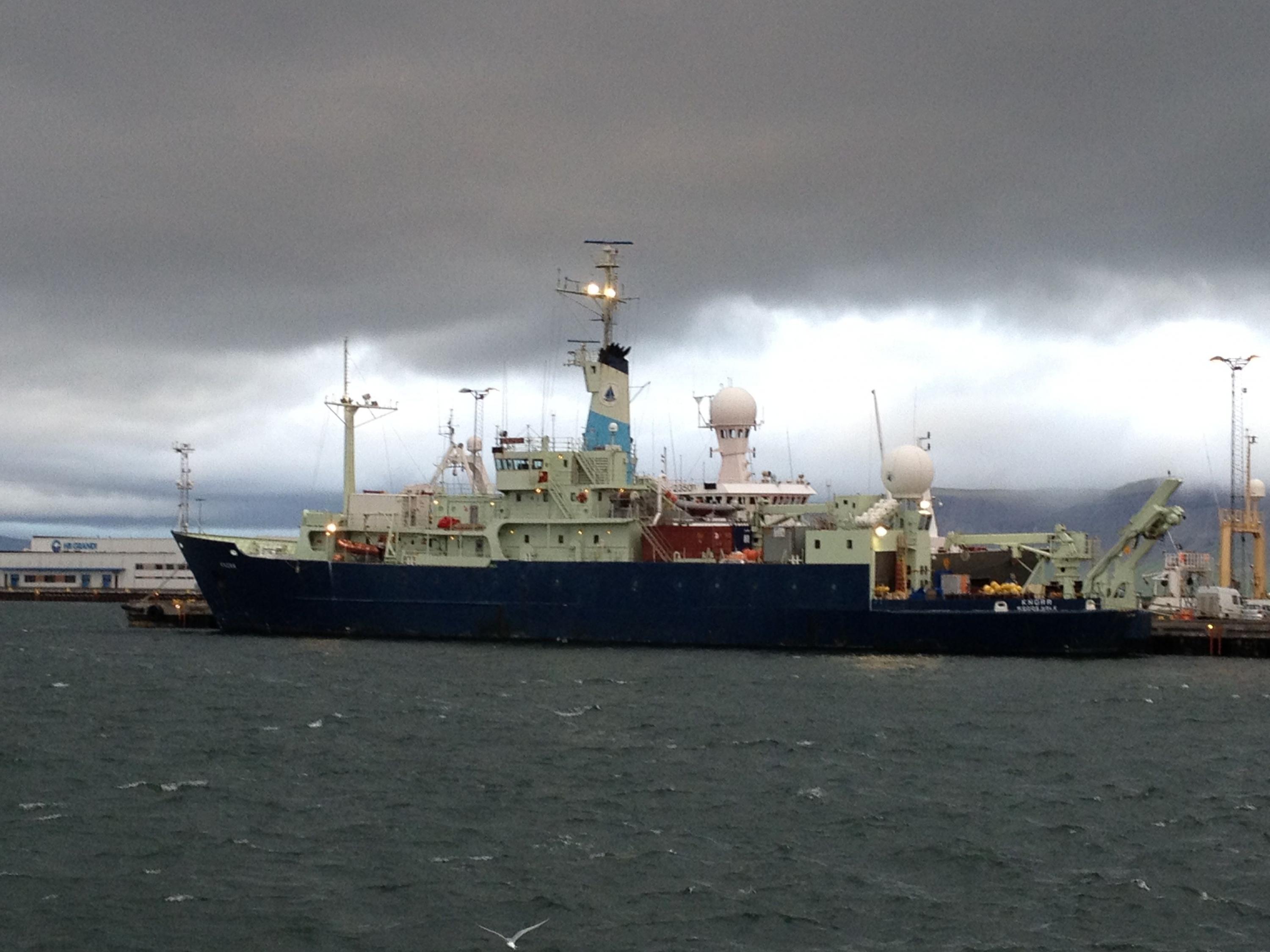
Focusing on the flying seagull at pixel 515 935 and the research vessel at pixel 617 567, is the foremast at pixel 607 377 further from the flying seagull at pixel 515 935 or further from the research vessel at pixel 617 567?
the flying seagull at pixel 515 935

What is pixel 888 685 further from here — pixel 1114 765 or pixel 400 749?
pixel 400 749

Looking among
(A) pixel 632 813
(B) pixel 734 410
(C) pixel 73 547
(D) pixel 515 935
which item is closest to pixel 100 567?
(C) pixel 73 547

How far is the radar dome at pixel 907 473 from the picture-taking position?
2004 inches

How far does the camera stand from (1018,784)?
76.8ft

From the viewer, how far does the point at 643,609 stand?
4547 cm

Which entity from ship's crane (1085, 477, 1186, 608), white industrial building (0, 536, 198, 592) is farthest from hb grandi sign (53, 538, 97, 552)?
ship's crane (1085, 477, 1186, 608)

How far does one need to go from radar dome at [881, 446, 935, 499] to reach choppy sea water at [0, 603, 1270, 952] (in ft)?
48.2

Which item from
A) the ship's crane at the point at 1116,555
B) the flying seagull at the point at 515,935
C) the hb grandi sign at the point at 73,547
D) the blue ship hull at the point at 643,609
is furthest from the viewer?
the hb grandi sign at the point at 73,547

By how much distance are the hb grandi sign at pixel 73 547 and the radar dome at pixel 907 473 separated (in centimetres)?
8027

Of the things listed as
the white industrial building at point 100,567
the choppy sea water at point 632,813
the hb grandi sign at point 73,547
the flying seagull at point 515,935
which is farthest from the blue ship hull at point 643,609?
the hb grandi sign at point 73,547

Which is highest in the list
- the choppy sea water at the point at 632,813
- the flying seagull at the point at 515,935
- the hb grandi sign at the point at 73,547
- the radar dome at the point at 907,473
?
the radar dome at the point at 907,473

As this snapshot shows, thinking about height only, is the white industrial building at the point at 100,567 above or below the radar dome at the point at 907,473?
below

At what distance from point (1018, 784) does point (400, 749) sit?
1048cm

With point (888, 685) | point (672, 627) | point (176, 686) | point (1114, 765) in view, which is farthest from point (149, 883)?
point (672, 627)
